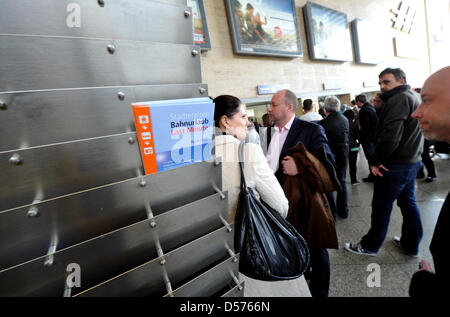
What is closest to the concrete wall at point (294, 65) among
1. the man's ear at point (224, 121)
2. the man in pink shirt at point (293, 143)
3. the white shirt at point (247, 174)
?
the man in pink shirt at point (293, 143)

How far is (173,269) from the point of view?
56 cm

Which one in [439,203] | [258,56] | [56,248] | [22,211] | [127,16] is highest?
[258,56]

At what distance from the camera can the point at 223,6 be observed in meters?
4.17

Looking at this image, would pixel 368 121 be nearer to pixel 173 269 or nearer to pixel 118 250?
pixel 173 269

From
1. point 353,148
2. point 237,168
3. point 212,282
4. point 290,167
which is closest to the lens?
point 212,282

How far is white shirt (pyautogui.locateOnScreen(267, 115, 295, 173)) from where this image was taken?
191cm

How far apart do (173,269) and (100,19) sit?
2.12 feet

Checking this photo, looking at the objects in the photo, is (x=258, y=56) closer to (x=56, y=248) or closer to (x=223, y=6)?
(x=223, y=6)

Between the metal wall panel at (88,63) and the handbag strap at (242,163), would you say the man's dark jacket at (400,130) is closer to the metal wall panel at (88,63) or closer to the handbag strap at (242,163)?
the handbag strap at (242,163)

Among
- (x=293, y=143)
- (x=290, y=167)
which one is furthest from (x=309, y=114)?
(x=290, y=167)

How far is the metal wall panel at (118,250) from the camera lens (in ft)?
1.30

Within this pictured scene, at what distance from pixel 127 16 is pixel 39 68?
237 millimetres

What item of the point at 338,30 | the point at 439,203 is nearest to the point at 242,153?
the point at 439,203

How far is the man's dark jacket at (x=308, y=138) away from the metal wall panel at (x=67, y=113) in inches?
55.8
